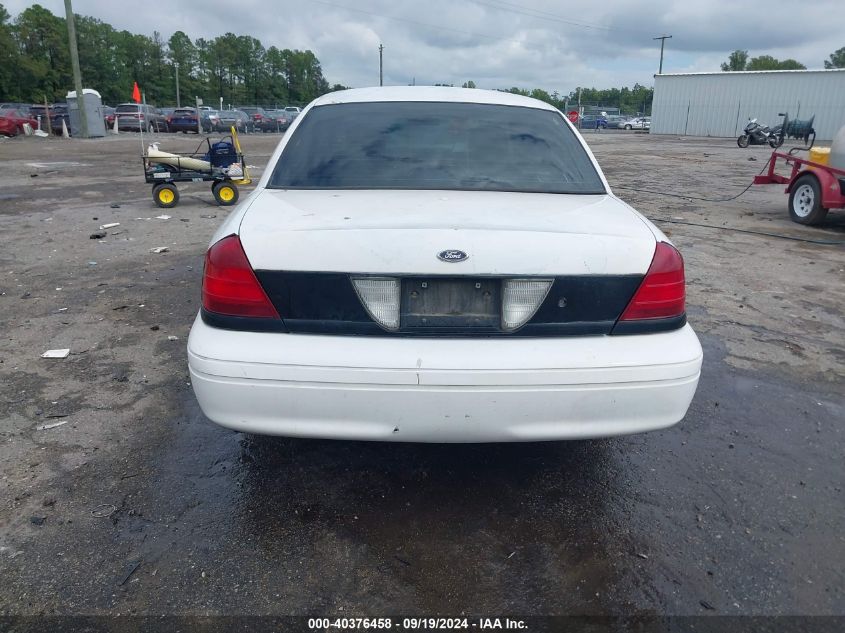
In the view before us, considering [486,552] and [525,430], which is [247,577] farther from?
[525,430]

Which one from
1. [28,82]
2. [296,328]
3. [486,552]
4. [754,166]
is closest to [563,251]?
[296,328]

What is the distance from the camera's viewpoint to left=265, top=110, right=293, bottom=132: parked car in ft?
153

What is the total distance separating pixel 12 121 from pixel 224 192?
26206mm

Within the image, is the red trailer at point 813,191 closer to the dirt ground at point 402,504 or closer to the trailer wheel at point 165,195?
the dirt ground at point 402,504

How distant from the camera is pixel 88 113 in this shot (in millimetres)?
30828

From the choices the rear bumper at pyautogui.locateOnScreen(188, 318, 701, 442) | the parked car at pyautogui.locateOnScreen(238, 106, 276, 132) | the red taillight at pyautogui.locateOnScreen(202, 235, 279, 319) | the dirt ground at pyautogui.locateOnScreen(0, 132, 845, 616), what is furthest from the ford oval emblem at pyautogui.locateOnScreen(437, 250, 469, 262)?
the parked car at pyautogui.locateOnScreen(238, 106, 276, 132)

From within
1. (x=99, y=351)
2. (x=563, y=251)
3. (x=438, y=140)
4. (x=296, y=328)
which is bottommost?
(x=99, y=351)

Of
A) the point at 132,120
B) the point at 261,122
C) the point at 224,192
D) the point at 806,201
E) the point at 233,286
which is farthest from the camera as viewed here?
the point at 261,122

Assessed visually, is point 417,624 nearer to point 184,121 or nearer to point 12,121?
point 12,121

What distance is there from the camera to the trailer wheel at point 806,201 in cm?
1016

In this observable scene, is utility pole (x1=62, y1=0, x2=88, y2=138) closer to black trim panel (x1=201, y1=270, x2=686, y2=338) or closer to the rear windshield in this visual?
the rear windshield

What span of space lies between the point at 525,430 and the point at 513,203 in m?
1.01

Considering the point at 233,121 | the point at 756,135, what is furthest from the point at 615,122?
the point at 233,121

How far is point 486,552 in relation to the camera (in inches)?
102
